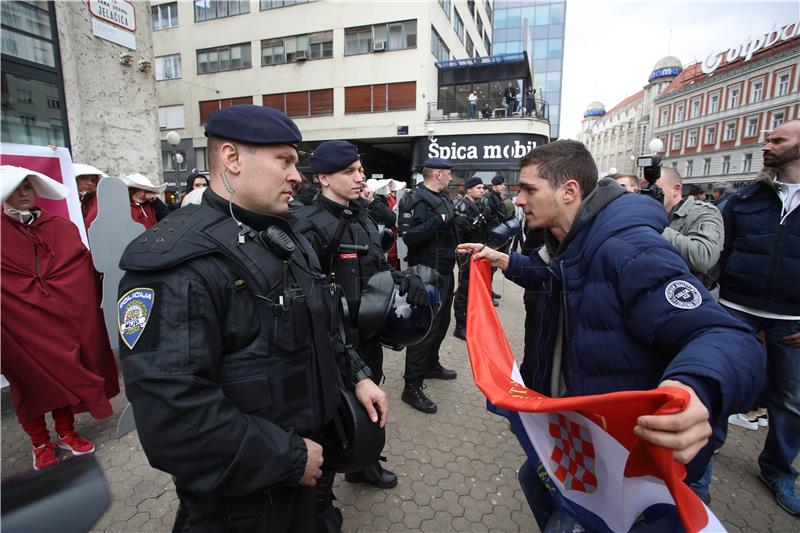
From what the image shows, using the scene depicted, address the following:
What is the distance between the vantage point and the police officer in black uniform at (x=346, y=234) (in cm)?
273

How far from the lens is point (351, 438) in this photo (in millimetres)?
1637

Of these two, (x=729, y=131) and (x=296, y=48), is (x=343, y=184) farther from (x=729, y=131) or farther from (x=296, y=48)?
(x=729, y=131)

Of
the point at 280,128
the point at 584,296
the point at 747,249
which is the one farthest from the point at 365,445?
the point at 747,249

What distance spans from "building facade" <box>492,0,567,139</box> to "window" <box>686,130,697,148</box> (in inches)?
639

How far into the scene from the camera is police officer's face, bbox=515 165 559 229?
5.99 ft

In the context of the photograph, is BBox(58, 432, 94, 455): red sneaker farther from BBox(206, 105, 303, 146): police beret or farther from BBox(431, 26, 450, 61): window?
BBox(431, 26, 450, 61): window

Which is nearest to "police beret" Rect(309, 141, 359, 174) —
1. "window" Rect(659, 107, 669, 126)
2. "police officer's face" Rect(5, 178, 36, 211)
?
"police officer's face" Rect(5, 178, 36, 211)

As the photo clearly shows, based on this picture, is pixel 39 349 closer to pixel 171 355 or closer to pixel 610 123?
pixel 171 355

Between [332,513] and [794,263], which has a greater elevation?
[794,263]

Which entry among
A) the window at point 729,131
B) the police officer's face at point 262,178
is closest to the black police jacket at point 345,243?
the police officer's face at point 262,178

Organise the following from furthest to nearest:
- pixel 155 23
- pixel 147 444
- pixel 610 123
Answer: pixel 610 123 → pixel 155 23 → pixel 147 444

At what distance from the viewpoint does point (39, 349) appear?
9.45 feet

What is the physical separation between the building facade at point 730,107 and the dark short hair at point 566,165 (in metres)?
46.7

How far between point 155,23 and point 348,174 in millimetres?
34057
